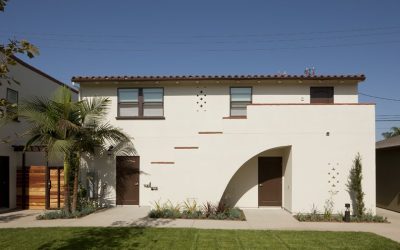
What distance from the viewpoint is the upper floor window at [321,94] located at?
14.9m

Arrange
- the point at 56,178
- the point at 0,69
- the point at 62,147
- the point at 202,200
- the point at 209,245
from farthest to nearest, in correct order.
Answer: the point at 56,178 → the point at 202,200 → the point at 62,147 → the point at 209,245 → the point at 0,69

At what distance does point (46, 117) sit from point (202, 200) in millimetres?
6662

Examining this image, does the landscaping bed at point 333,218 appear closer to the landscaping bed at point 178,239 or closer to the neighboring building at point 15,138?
the landscaping bed at point 178,239

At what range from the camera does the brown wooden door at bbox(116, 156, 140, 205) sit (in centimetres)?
1510

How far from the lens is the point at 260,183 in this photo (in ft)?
48.6

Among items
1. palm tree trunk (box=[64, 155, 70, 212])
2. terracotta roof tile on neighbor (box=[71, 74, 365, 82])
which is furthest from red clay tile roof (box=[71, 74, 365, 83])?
palm tree trunk (box=[64, 155, 70, 212])

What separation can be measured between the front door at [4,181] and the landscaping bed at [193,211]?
662 cm

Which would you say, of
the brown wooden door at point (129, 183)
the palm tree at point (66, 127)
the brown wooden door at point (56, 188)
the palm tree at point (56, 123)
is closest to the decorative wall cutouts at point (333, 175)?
the brown wooden door at point (129, 183)

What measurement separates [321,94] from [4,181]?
14.5m

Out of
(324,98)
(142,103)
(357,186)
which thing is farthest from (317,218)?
(142,103)

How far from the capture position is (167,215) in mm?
12320

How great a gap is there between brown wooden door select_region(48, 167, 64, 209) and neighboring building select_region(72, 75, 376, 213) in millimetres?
1324

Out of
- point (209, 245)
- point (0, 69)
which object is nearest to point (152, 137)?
point (209, 245)

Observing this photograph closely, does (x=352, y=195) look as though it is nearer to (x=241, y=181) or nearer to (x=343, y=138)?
(x=343, y=138)
